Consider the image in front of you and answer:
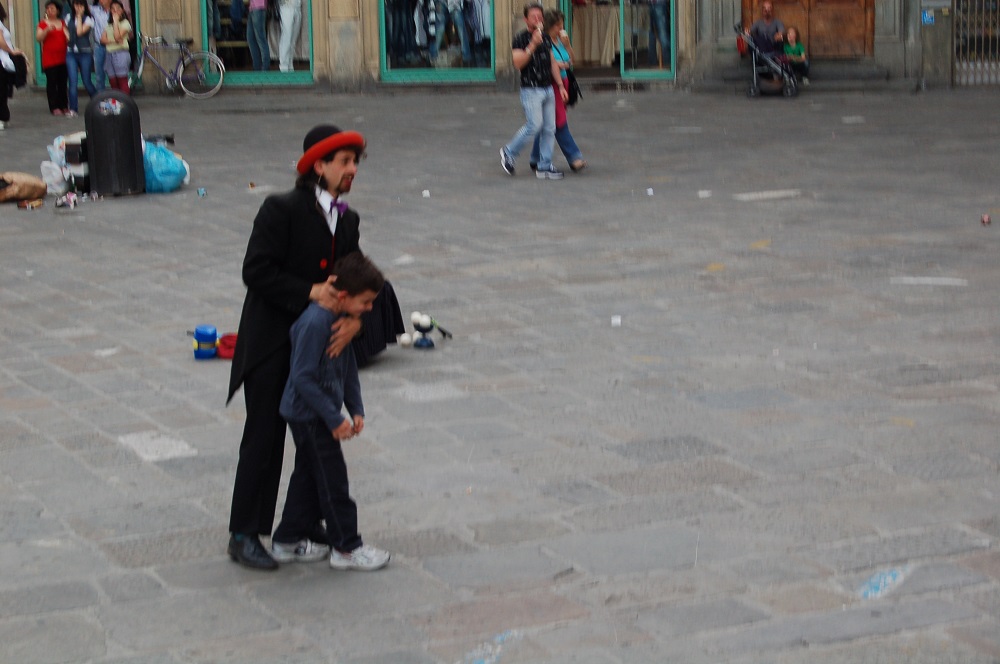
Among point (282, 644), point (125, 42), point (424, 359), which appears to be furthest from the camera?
point (125, 42)

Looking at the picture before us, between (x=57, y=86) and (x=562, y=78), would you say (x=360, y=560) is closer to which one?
(x=562, y=78)

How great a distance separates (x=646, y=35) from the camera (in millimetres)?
22797

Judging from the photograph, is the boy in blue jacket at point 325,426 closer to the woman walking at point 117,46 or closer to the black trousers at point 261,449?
the black trousers at point 261,449

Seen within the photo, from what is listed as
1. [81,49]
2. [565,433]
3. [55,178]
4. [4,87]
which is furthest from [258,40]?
[565,433]

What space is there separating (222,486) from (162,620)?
4.30 feet

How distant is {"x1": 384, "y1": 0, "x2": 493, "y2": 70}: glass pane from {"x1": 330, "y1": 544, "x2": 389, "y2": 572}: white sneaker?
738 inches

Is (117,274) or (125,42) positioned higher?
(125,42)

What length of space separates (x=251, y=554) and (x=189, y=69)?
1885 cm

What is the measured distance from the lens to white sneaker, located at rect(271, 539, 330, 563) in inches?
197

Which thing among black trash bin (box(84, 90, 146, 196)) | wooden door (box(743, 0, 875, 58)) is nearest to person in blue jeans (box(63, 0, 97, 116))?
black trash bin (box(84, 90, 146, 196))

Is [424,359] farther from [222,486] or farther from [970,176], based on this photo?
[970,176]

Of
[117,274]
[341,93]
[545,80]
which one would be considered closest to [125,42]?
[341,93]

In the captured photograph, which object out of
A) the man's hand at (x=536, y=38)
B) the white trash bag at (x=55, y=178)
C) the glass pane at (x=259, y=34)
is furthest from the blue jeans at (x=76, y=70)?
the man's hand at (x=536, y=38)

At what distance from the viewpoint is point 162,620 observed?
4527 millimetres
